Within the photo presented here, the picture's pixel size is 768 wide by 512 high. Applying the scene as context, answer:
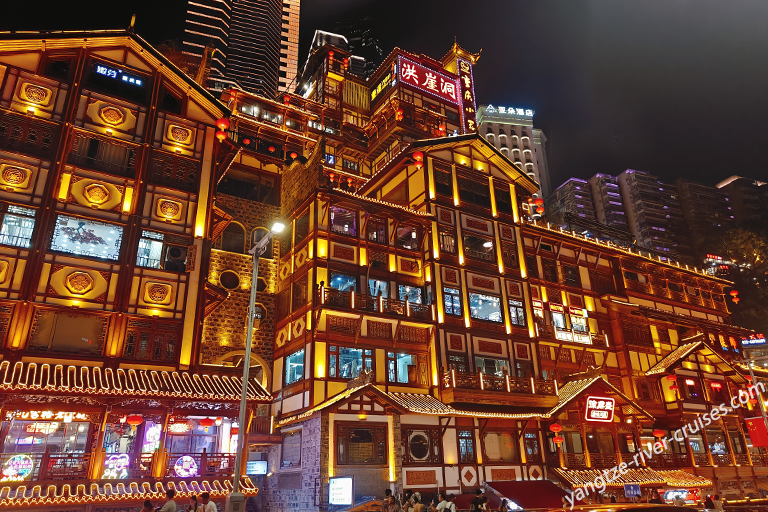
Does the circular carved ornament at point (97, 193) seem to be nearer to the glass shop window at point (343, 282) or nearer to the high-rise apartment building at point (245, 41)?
the glass shop window at point (343, 282)

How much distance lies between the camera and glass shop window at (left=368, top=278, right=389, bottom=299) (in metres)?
33.0

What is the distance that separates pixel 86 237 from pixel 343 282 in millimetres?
13972

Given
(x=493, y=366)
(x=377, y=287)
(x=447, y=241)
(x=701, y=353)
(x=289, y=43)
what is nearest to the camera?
(x=377, y=287)

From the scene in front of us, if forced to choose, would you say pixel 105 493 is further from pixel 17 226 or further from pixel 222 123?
pixel 222 123

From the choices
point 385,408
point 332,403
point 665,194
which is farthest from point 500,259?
point 665,194

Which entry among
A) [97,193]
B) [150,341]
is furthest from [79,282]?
[97,193]

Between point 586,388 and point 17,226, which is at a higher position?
point 17,226

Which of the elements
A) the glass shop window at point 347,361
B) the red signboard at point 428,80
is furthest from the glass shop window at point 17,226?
the red signboard at point 428,80

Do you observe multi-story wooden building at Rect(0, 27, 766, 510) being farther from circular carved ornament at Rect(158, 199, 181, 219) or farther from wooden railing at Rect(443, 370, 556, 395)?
circular carved ornament at Rect(158, 199, 181, 219)

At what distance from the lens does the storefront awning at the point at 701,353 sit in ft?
137

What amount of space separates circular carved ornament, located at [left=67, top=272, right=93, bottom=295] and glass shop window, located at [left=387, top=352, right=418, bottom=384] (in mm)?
16095

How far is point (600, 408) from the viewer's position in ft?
106

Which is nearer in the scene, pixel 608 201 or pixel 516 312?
pixel 516 312

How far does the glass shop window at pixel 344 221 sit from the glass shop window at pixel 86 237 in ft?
40.6
